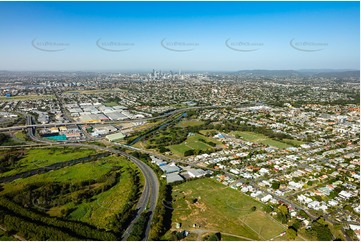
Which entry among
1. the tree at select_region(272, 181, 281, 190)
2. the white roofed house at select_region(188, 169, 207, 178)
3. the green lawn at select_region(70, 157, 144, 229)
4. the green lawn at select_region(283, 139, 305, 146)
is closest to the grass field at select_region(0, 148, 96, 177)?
the green lawn at select_region(70, 157, 144, 229)

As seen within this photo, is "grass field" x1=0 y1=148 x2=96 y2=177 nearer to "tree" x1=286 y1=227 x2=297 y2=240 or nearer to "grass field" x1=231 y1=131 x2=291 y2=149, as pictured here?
"grass field" x1=231 y1=131 x2=291 y2=149

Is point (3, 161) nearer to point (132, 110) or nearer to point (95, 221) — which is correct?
point (95, 221)

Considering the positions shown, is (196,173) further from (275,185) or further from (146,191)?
(275,185)

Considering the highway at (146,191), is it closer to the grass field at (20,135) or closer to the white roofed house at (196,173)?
the white roofed house at (196,173)

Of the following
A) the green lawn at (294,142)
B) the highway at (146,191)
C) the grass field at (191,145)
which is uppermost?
the green lawn at (294,142)

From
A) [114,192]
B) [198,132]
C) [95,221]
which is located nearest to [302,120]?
[198,132]

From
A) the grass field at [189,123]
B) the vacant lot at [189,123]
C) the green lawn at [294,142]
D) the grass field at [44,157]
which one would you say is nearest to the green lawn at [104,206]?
the grass field at [44,157]

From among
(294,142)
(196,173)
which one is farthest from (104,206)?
(294,142)
